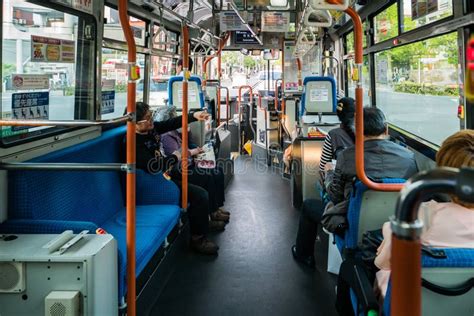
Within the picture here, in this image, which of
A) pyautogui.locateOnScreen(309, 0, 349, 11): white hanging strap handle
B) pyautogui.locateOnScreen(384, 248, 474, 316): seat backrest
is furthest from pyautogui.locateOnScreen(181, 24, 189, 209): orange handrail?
pyautogui.locateOnScreen(384, 248, 474, 316): seat backrest

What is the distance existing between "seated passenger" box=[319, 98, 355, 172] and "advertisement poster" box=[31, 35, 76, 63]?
80.6 inches

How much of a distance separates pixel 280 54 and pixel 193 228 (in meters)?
Answer: 6.63

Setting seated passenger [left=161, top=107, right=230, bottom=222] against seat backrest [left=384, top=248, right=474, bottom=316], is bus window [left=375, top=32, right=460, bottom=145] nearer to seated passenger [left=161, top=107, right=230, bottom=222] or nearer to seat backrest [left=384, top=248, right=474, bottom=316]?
seat backrest [left=384, top=248, right=474, bottom=316]

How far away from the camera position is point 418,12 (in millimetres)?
3504

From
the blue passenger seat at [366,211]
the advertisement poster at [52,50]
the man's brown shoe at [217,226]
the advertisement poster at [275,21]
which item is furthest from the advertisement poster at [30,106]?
the advertisement poster at [275,21]

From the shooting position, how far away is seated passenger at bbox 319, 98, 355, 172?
139 inches

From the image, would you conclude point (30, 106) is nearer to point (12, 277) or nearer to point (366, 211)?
point (12, 277)

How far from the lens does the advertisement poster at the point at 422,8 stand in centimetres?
318

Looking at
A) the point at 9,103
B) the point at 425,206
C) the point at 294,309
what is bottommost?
the point at 294,309

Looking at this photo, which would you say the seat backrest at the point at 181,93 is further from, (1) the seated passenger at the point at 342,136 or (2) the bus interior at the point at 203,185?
(1) the seated passenger at the point at 342,136

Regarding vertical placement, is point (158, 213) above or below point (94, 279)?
below

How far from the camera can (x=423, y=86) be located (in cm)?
361

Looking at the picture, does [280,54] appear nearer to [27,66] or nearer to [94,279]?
[27,66]

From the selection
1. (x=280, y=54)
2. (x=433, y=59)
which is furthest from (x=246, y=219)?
(x=280, y=54)
